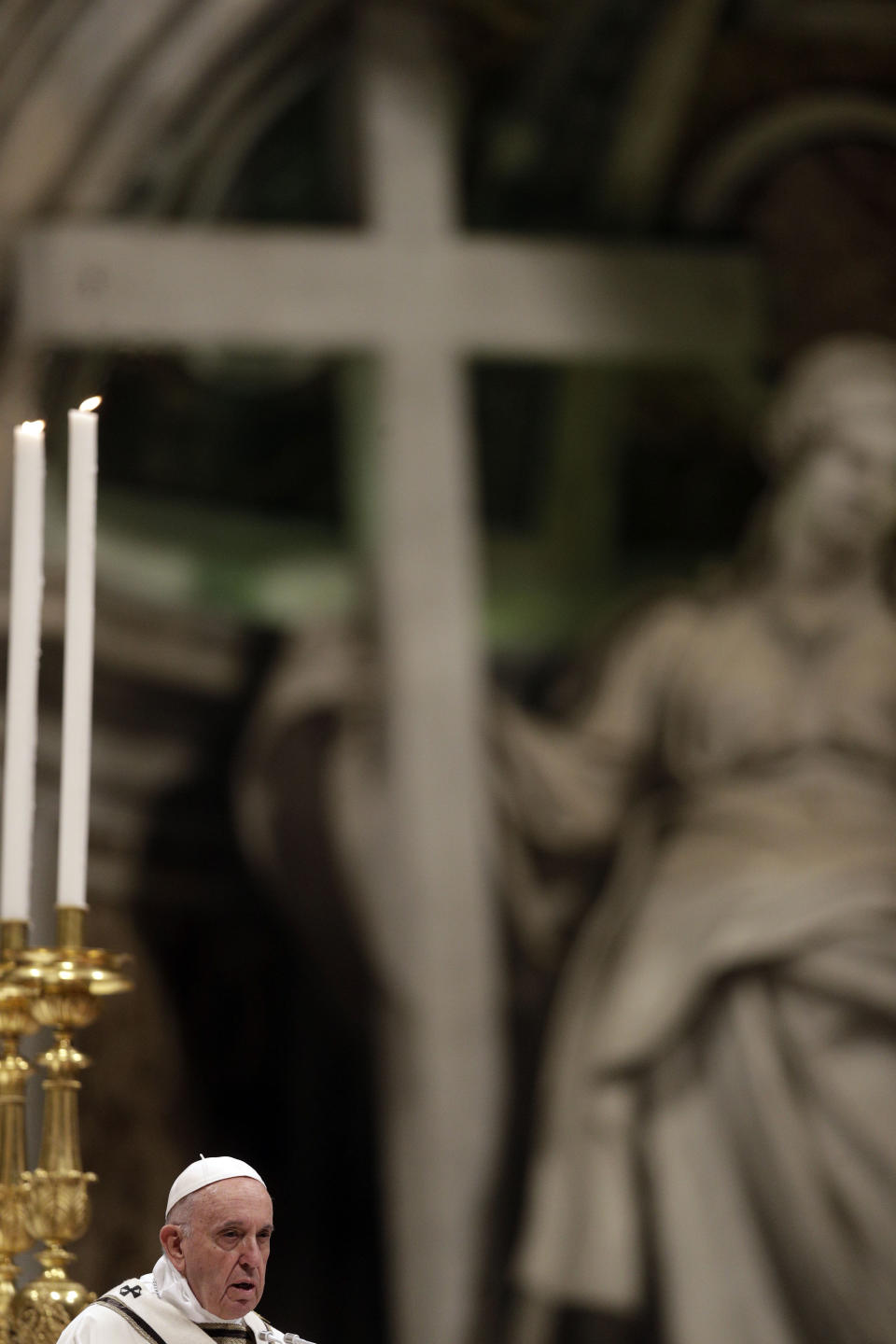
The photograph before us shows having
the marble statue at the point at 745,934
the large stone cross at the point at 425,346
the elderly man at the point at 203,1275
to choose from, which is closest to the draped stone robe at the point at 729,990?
the marble statue at the point at 745,934

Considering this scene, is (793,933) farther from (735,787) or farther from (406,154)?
(406,154)

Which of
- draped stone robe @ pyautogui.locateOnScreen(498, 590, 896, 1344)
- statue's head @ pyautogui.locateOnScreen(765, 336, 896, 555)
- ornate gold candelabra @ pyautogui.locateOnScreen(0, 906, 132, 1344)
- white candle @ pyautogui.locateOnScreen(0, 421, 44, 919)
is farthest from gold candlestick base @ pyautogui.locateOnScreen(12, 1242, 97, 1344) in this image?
statue's head @ pyautogui.locateOnScreen(765, 336, 896, 555)

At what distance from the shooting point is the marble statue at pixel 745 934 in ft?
11.1

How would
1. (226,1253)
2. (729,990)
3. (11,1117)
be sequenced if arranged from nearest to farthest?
(226,1253), (11,1117), (729,990)

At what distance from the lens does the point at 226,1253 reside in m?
1.15

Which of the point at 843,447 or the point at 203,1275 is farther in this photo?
the point at 843,447

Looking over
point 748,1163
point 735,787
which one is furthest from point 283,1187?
Answer: point 735,787

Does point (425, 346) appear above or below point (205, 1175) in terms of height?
above

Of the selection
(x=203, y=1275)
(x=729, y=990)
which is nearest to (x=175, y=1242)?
(x=203, y=1275)

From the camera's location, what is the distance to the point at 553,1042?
3.61 metres

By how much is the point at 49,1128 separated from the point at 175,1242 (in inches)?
4.8

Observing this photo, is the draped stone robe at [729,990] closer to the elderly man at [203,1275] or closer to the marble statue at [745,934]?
the marble statue at [745,934]

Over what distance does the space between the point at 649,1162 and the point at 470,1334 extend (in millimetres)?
441

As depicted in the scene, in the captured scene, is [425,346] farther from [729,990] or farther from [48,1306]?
[48,1306]
